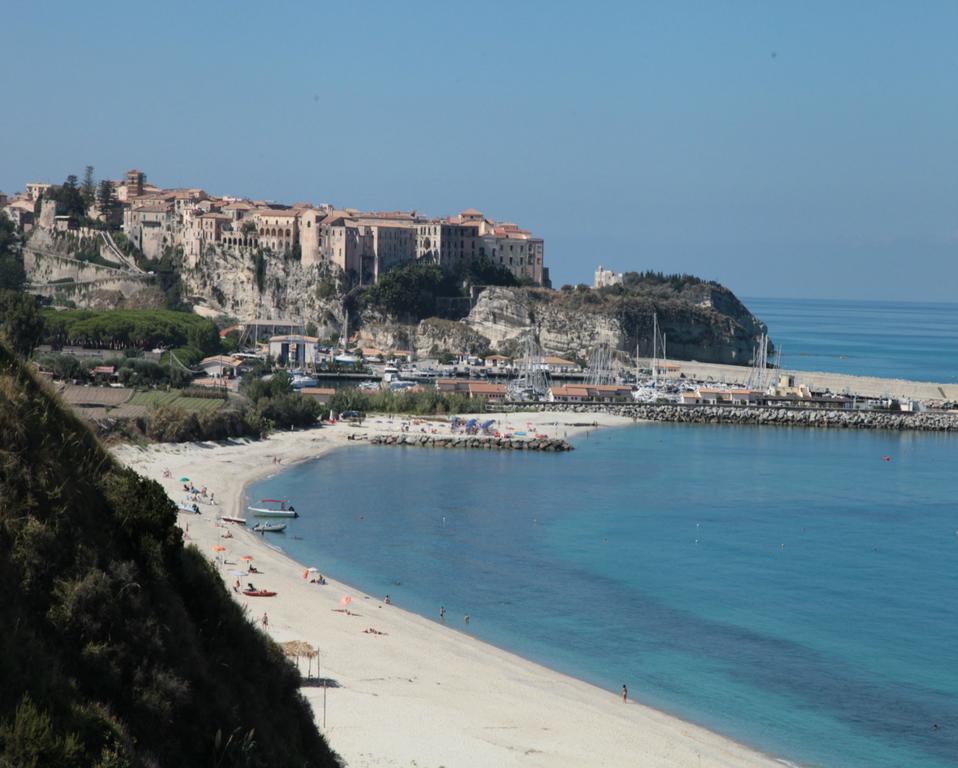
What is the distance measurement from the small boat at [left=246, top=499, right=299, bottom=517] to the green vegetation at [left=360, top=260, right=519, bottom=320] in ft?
135

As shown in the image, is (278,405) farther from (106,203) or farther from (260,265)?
(106,203)

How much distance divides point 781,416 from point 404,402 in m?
17.3

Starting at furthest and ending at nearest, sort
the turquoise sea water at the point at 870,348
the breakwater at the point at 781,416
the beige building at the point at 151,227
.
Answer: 1. the turquoise sea water at the point at 870,348
2. the beige building at the point at 151,227
3. the breakwater at the point at 781,416

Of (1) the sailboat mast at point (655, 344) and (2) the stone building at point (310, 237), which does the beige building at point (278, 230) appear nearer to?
(2) the stone building at point (310, 237)

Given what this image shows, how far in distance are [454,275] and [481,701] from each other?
208ft

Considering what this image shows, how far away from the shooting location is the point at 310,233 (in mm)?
77875

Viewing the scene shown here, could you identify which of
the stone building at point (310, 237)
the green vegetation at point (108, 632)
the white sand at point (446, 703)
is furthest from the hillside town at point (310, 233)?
the green vegetation at point (108, 632)

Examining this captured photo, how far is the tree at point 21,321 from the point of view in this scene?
165 feet

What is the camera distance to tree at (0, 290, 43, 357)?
165 ft

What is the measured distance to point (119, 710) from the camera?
8.93 meters

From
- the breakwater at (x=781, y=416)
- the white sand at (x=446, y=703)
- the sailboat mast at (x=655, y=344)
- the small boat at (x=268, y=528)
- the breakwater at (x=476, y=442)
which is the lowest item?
the white sand at (x=446, y=703)

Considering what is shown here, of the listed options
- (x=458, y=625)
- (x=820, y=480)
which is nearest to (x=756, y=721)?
(x=458, y=625)

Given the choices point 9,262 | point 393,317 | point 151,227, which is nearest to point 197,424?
point 393,317

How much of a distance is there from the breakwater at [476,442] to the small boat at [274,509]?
589 inches
